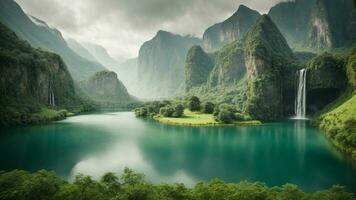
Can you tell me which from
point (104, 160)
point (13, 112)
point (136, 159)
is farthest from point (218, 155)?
point (13, 112)

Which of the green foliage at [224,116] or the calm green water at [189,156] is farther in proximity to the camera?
the green foliage at [224,116]

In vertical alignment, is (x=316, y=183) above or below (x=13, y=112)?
below

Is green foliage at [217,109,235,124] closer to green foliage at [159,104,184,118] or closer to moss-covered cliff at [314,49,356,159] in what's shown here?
green foliage at [159,104,184,118]

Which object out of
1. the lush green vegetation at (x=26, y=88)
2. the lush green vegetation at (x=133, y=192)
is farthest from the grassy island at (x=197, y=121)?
the lush green vegetation at (x=133, y=192)

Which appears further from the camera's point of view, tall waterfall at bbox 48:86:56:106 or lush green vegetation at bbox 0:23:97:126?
tall waterfall at bbox 48:86:56:106

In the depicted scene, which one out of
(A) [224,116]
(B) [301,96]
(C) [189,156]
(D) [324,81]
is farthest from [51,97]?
(C) [189,156]

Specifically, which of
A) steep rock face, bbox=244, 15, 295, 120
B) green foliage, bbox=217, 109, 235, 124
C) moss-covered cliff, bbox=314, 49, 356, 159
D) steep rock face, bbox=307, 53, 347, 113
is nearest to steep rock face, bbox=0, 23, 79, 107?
green foliage, bbox=217, 109, 235, 124

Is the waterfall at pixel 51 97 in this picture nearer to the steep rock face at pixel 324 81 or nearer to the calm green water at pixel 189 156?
the calm green water at pixel 189 156

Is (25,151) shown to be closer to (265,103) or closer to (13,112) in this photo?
(13,112)
